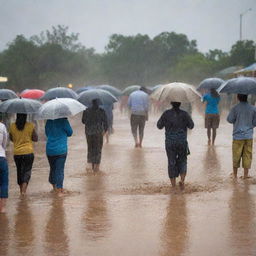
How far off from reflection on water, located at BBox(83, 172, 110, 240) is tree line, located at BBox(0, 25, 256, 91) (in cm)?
4968

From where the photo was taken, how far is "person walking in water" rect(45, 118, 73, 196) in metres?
10.2

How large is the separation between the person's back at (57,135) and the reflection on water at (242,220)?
2.96 meters

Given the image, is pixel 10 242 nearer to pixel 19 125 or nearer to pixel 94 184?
pixel 19 125

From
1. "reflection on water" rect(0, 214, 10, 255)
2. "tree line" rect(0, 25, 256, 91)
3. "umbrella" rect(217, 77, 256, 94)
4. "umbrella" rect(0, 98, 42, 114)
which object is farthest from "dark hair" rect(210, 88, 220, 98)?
"tree line" rect(0, 25, 256, 91)

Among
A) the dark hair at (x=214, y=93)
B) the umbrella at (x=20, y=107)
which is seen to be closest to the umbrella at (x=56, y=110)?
the umbrella at (x=20, y=107)

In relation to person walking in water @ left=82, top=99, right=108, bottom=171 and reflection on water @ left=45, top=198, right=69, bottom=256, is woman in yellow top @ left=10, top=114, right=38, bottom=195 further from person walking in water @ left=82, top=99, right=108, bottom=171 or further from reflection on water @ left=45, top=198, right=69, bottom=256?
person walking in water @ left=82, top=99, right=108, bottom=171

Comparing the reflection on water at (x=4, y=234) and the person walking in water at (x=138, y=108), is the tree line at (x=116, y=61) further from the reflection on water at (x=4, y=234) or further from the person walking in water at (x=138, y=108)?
the reflection on water at (x=4, y=234)

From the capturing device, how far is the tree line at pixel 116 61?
6375 cm

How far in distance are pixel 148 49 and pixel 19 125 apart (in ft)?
325

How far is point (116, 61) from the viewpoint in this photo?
107 m

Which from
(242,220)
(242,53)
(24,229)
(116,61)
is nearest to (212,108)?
(242,220)

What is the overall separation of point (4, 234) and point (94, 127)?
554cm

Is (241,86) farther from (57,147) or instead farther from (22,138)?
(22,138)

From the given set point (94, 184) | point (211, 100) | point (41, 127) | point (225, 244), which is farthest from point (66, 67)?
point (225, 244)
